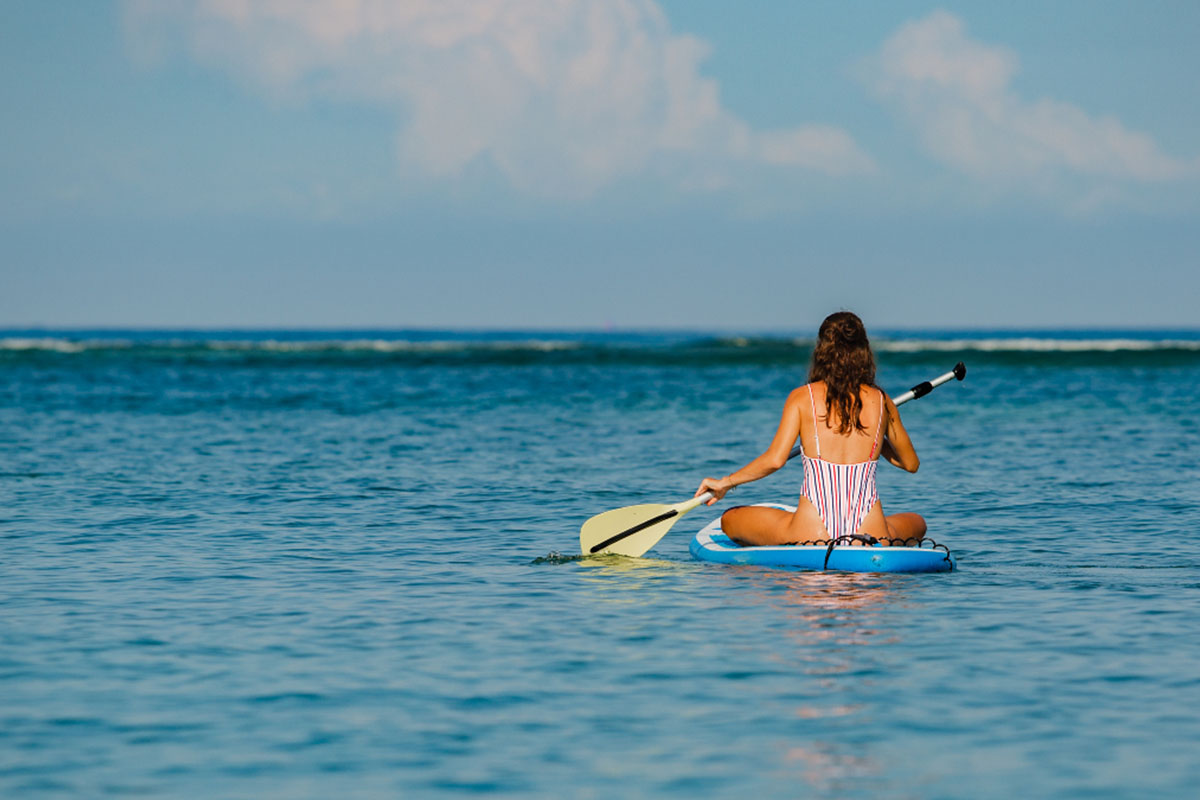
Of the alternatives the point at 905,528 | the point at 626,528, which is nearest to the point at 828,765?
the point at 905,528

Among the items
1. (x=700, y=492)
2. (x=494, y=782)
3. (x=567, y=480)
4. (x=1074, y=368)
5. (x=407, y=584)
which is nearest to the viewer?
(x=494, y=782)

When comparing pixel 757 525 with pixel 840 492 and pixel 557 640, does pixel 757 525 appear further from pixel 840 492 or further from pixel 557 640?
pixel 557 640

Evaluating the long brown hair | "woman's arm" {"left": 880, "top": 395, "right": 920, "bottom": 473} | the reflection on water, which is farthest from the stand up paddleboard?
the reflection on water

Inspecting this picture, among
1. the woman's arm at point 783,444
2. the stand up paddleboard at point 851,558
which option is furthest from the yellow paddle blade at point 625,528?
the woman's arm at point 783,444

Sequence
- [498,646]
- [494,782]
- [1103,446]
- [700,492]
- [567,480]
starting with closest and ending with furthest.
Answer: [494,782], [498,646], [700,492], [567,480], [1103,446]

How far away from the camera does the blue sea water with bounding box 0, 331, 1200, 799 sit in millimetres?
6363

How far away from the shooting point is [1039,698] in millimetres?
7422

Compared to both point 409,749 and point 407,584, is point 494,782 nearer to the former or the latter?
point 409,749

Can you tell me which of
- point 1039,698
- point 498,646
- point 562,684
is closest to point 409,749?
point 562,684

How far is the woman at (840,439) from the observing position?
10828mm

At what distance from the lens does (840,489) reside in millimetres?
11078

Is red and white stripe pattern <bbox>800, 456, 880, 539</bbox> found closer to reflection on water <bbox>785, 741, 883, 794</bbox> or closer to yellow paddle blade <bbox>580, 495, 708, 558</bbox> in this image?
yellow paddle blade <bbox>580, 495, 708, 558</bbox>

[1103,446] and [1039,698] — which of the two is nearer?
[1039,698]

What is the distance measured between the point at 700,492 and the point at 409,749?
5.44m
